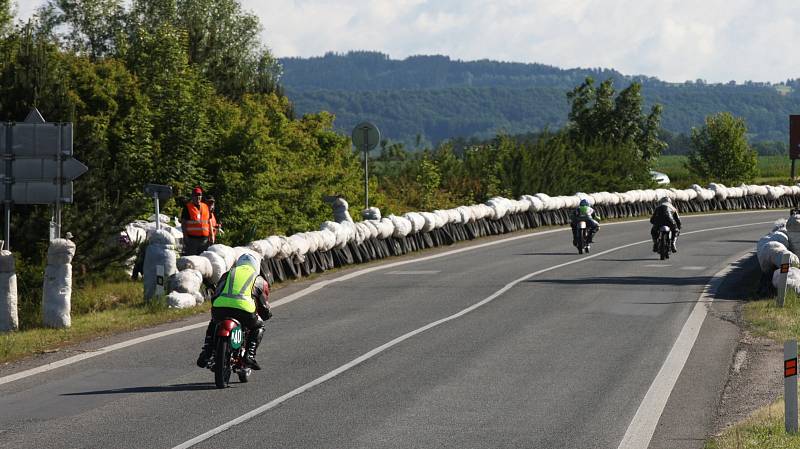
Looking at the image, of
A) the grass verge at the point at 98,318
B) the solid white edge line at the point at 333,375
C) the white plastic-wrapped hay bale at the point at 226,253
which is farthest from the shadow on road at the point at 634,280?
the grass verge at the point at 98,318

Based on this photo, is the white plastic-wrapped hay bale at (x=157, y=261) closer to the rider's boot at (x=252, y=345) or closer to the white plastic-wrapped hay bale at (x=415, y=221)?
the rider's boot at (x=252, y=345)

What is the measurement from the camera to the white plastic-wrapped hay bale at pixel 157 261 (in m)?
19.8

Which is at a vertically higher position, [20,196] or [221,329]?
[20,196]

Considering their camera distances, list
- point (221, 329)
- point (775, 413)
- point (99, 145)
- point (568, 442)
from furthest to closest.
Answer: point (99, 145) < point (221, 329) < point (775, 413) < point (568, 442)

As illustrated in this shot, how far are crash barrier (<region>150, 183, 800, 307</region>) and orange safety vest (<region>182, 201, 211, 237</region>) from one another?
2.86 feet

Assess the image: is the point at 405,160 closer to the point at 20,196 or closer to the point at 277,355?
the point at 20,196

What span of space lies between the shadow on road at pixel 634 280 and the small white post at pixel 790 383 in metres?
13.8

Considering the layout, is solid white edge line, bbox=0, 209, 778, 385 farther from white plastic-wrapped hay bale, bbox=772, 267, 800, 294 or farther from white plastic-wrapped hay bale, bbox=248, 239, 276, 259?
white plastic-wrapped hay bale, bbox=772, 267, 800, 294

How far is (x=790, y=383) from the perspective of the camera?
10.1 meters

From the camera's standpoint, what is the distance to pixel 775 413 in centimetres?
1123

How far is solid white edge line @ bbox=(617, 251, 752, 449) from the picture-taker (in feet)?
34.0

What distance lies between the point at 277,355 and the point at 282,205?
21.7 m

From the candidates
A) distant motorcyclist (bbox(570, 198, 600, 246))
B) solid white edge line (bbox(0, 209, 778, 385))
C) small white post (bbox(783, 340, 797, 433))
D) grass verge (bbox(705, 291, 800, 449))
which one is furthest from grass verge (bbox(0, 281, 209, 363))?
distant motorcyclist (bbox(570, 198, 600, 246))

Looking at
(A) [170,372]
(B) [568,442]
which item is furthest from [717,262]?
(B) [568,442]
